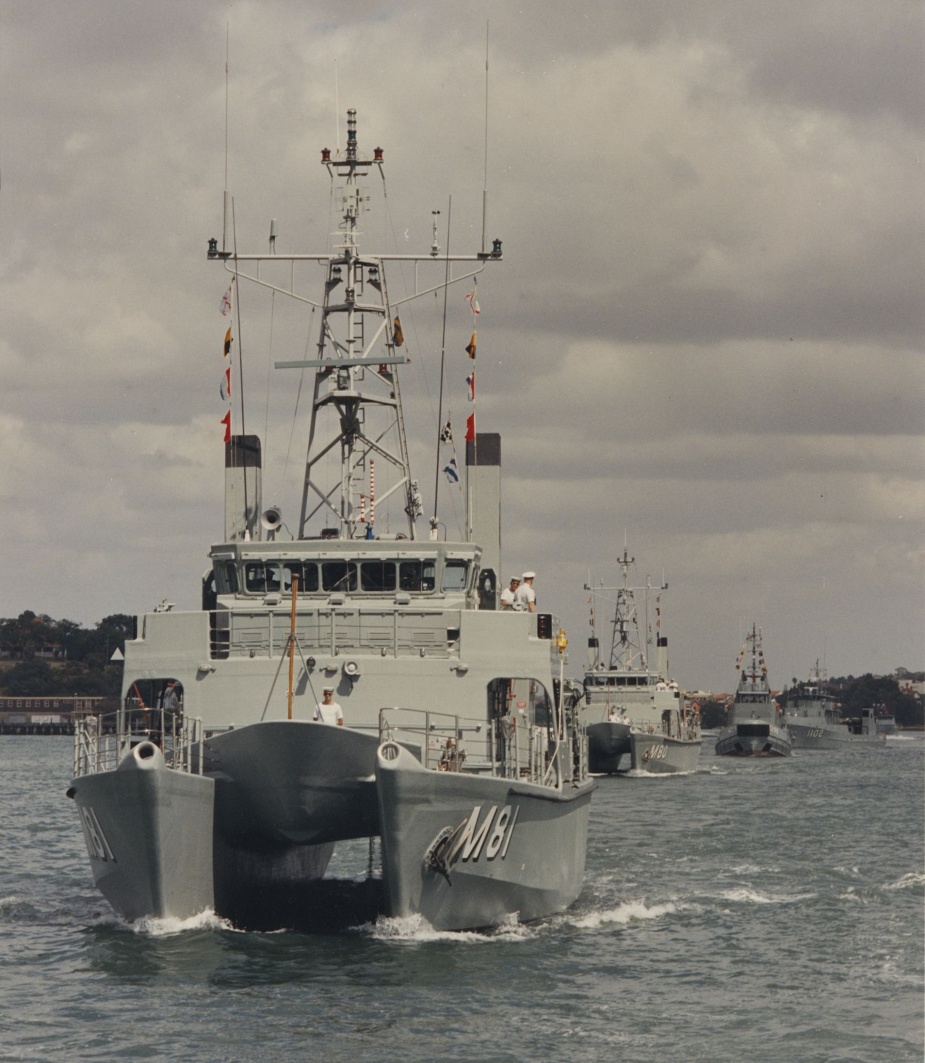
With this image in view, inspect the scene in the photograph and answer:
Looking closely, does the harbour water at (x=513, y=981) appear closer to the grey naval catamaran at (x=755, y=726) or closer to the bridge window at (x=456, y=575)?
the bridge window at (x=456, y=575)

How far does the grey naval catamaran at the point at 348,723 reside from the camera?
19.4 meters

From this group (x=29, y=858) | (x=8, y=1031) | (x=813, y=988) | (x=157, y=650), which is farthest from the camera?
(x=29, y=858)

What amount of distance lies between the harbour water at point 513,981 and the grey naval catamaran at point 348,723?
2.71ft

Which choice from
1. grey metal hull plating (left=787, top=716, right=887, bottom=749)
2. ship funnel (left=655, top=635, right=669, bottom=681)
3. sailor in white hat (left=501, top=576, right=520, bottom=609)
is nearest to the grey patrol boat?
grey metal hull plating (left=787, top=716, right=887, bottom=749)

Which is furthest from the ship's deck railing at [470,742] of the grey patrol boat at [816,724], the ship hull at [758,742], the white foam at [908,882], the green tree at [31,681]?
the green tree at [31,681]

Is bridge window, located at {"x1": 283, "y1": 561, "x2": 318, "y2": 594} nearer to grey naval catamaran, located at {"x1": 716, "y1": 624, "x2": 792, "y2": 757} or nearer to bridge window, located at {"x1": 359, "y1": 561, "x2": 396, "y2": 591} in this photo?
bridge window, located at {"x1": 359, "y1": 561, "x2": 396, "y2": 591}

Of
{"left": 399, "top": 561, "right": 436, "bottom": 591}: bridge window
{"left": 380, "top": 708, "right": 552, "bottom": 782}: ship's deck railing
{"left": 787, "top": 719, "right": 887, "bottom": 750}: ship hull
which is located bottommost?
{"left": 787, "top": 719, "right": 887, "bottom": 750}: ship hull

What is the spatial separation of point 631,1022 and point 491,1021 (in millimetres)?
1488

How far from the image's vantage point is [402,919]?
772 inches

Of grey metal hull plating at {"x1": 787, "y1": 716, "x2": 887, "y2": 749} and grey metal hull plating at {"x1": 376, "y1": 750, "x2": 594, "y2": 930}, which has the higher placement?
grey metal hull plating at {"x1": 376, "y1": 750, "x2": 594, "y2": 930}

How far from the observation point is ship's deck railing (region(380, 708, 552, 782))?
20.4 metres

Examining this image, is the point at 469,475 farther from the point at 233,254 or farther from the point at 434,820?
the point at 434,820

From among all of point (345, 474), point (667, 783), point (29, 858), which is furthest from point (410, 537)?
point (667, 783)

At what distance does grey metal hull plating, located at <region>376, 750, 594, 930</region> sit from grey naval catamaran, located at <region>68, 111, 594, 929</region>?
28 mm
